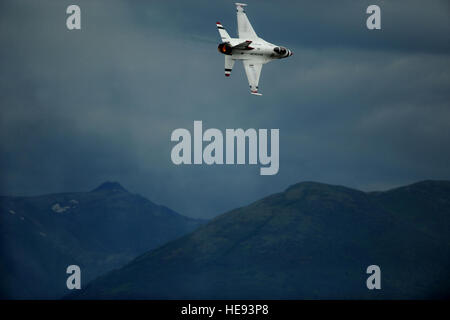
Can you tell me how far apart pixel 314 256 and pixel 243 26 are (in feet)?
31.1

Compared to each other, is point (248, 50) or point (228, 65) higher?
point (248, 50)

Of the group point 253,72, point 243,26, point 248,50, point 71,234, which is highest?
point 243,26

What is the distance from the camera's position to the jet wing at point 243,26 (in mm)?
20781

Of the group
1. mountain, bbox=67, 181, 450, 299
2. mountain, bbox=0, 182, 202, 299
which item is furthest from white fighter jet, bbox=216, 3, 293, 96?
mountain, bbox=0, 182, 202, 299

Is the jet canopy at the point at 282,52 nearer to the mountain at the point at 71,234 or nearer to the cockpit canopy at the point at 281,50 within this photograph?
the cockpit canopy at the point at 281,50

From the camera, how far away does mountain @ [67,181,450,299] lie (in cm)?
2386

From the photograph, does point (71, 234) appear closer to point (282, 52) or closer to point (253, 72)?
point (253, 72)

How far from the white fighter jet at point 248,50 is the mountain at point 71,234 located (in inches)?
229

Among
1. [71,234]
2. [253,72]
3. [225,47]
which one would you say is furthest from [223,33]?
[71,234]

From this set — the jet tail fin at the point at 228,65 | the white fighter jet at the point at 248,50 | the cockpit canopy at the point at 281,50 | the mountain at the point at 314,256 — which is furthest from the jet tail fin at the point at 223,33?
the mountain at the point at 314,256

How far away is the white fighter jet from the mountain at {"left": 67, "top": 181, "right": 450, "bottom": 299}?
16.2ft

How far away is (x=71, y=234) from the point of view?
930 inches

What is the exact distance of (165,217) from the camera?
2364cm

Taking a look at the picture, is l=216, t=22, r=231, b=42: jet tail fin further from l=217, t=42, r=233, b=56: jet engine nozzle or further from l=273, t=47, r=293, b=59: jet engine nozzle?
l=273, t=47, r=293, b=59: jet engine nozzle
